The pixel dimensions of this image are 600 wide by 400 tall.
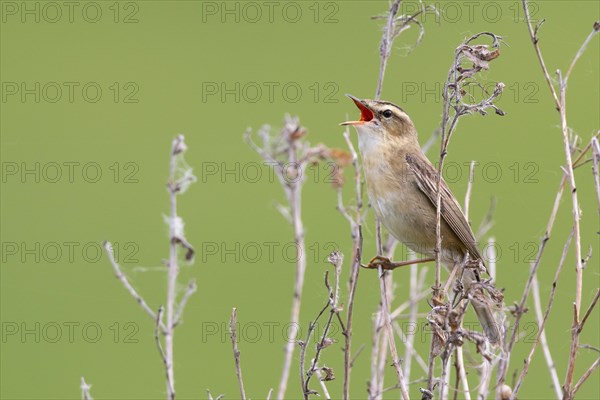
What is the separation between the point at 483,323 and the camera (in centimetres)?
455

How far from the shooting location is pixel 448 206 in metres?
4.76

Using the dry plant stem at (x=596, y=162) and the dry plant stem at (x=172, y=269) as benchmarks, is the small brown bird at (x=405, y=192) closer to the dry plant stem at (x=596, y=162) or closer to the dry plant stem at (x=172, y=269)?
the dry plant stem at (x=596, y=162)

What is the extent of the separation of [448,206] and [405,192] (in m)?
0.24

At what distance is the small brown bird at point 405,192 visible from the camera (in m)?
4.79

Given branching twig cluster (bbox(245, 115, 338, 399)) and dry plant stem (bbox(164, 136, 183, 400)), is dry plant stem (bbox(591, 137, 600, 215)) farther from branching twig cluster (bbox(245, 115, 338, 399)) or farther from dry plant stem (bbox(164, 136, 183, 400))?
dry plant stem (bbox(164, 136, 183, 400))

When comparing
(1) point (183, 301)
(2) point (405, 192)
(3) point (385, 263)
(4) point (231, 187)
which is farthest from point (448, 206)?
(4) point (231, 187)

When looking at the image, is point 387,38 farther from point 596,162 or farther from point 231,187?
point 231,187

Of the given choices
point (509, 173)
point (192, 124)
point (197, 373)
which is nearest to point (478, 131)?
point (509, 173)

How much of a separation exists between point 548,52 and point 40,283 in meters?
7.29

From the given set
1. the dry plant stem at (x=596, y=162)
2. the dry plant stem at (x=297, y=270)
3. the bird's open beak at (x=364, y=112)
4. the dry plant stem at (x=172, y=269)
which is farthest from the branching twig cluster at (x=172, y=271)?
the bird's open beak at (x=364, y=112)

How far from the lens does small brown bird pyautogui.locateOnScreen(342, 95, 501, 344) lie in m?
4.79

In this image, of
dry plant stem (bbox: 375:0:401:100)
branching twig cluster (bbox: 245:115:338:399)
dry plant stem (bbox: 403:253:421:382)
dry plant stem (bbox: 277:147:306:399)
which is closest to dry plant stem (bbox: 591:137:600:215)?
dry plant stem (bbox: 375:0:401:100)

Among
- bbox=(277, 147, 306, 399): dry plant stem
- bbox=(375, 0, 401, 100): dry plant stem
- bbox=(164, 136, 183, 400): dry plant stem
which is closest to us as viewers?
bbox=(164, 136, 183, 400): dry plant stem

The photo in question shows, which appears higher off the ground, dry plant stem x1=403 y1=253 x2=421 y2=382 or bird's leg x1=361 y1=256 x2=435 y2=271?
bird's leg x1=361 y1=256 x2=435 y2=271
